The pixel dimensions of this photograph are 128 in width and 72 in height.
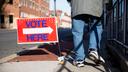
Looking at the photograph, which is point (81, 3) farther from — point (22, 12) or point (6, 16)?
point (22, 12)

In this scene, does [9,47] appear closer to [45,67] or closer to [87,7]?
[45,67]

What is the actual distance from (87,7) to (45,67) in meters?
1.28

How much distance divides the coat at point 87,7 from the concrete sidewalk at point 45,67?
3.06 ft

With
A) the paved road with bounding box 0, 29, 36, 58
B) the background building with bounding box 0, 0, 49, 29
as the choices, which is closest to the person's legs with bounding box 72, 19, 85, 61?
the paved road with bounding box 0, 29, 36, 58

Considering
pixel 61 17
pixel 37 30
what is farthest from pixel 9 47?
pixel 37 30

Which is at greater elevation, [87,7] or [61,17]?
[87,7]

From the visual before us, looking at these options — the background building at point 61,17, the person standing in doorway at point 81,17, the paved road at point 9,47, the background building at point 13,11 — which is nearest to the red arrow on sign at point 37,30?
the paved road at point 9,47

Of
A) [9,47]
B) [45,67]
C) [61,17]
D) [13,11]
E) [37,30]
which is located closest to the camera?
[45,67]

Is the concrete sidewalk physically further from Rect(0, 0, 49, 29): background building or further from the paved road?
Rect(0, 0, 49, 29): background building

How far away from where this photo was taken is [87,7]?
6273 millimetres

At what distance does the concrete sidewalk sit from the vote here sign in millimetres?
1143

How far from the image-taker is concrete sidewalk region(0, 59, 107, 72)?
240 inches

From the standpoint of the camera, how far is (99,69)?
600 centimetres

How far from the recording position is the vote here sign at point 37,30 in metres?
8.05
